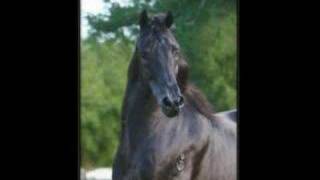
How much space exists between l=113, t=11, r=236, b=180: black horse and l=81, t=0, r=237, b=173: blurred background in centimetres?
4

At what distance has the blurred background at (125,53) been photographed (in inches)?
132

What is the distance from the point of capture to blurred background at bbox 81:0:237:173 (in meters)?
3.35

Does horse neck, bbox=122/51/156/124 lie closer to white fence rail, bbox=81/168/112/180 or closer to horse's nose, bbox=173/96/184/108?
horse's nose, bbox=173/96/184/108

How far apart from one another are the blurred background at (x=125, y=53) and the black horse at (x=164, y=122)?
42mm

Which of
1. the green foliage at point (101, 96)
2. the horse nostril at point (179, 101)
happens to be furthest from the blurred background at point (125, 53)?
the horse nostril at point (179, 101)

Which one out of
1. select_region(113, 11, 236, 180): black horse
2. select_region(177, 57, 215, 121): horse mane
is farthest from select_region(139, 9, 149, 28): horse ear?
select_region(177, 57, 215, 121): horse mane

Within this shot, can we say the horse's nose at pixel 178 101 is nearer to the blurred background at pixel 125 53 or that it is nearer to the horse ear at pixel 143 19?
the blurred background at pixel 125 53
